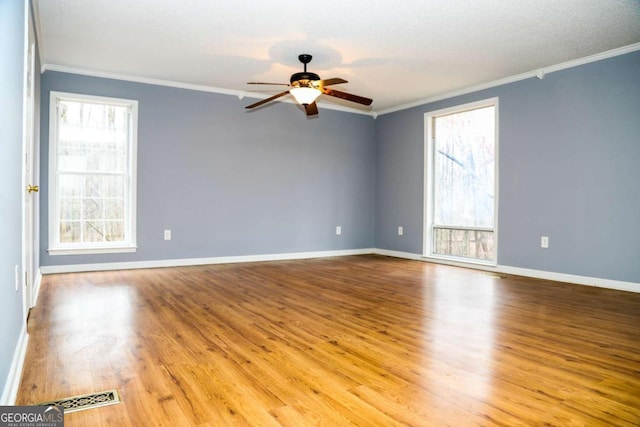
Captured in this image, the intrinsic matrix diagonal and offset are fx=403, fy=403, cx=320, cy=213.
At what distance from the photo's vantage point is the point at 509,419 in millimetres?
1555

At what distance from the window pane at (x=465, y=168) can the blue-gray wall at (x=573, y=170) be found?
10.2 inches

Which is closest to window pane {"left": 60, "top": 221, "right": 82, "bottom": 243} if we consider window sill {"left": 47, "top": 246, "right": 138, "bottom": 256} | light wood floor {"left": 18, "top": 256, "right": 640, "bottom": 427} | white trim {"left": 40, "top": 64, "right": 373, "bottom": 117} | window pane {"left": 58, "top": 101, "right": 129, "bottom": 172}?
window sill {"left": 47, "top": 246, "right": 138, "bottom": 256}

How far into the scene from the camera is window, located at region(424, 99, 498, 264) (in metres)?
5.44

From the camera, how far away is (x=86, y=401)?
1666 millimetres

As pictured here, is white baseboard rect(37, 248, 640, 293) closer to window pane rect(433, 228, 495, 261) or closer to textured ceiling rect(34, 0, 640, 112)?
window pane rect(433, 228, 495, 261)

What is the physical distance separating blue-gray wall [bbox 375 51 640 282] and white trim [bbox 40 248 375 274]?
2660 millimetres

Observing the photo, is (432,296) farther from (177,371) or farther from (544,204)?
(177,371)

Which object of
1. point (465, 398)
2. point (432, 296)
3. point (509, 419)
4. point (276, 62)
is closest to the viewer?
point (509, 419)

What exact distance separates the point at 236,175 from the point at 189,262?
1381 millimetres

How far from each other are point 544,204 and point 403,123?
8.62ft

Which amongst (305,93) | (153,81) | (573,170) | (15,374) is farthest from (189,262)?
(573,170)

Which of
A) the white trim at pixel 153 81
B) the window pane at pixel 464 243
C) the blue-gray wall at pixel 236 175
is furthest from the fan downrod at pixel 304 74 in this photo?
the window pane at pixel 464 243

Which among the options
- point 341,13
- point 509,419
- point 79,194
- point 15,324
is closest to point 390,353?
point 509,419

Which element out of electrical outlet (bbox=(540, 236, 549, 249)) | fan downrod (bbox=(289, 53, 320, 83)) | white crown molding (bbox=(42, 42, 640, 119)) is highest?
white crown molding (bbox=(42, 42, 640, 119))
